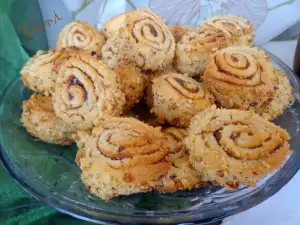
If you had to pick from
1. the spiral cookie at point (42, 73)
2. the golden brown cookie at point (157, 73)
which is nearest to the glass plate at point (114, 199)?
the spiral cookie at point (42, 73)

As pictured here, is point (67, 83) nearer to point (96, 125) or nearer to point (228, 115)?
point (96, 125)

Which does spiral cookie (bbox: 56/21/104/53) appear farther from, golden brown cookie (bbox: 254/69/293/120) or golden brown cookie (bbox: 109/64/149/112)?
golden brown cookie (bbox: 254/69/293/120)

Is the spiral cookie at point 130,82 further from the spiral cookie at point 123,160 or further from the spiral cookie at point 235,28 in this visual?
the spiral cookie at point 235,28

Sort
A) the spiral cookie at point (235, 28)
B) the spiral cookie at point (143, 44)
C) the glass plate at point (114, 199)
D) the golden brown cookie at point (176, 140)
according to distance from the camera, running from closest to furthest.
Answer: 1. the glass plate at point (114, 199)
2. the golden brown cookie at point (176, 140)
3. the spiral cookie at point (143, 44)
4. the spiral cookie at point (235, 28)

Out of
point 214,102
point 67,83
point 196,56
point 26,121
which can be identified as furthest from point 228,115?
point 26,121

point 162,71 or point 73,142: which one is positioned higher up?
point 162,71

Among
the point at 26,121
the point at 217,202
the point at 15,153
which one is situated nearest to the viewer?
the point at 217,202
